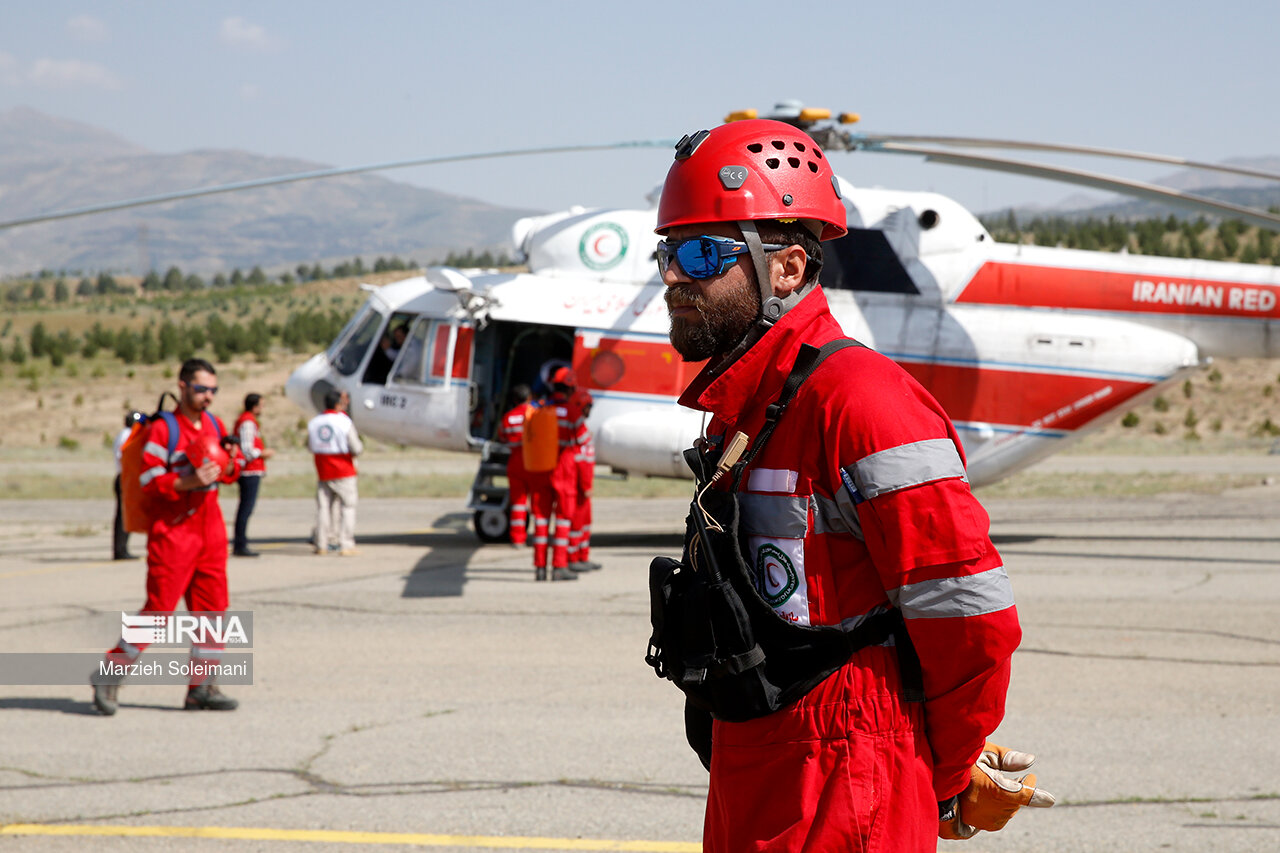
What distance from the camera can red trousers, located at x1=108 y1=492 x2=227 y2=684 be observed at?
6.62m

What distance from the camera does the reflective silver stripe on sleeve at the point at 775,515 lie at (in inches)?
86.2

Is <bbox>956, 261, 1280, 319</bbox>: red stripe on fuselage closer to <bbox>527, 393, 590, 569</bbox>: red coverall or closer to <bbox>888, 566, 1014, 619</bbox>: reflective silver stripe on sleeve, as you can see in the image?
<bbox>527, 393, 590, 569</bbox>: red coverall

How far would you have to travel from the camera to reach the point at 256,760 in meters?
5.79

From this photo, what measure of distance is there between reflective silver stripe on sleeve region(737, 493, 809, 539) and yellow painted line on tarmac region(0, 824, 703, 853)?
260cm

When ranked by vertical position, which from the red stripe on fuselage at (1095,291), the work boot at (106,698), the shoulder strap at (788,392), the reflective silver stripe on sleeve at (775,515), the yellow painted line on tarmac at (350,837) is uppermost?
the red stripe on fuselage at (1095,291)

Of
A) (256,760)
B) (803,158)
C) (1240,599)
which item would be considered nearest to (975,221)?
(1240,599)

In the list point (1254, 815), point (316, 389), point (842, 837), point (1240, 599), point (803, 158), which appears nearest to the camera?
point (842, 837)

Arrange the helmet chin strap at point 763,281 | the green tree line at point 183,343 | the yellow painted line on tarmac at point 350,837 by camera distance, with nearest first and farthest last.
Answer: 1. the helmet chin strap at point 763,281
2. the yellow painted line on tarmac at point 350,837
3. the green tree line at point 183,343

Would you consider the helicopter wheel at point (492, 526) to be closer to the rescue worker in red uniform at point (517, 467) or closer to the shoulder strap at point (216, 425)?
the rescue worker in red uniform at point (517, 467)

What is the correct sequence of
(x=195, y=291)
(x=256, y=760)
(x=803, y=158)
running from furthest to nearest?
1. (x=195, y=291)
2. (x=256, y=760)
3. (x=803, y=158)

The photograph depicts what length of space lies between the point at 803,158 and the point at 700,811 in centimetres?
335

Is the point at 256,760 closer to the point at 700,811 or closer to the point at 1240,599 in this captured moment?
the point at 700,811

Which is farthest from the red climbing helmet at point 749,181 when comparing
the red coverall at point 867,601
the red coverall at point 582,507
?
the red coverall at point 582,507

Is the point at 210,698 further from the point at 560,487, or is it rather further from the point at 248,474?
the point at 248,474
